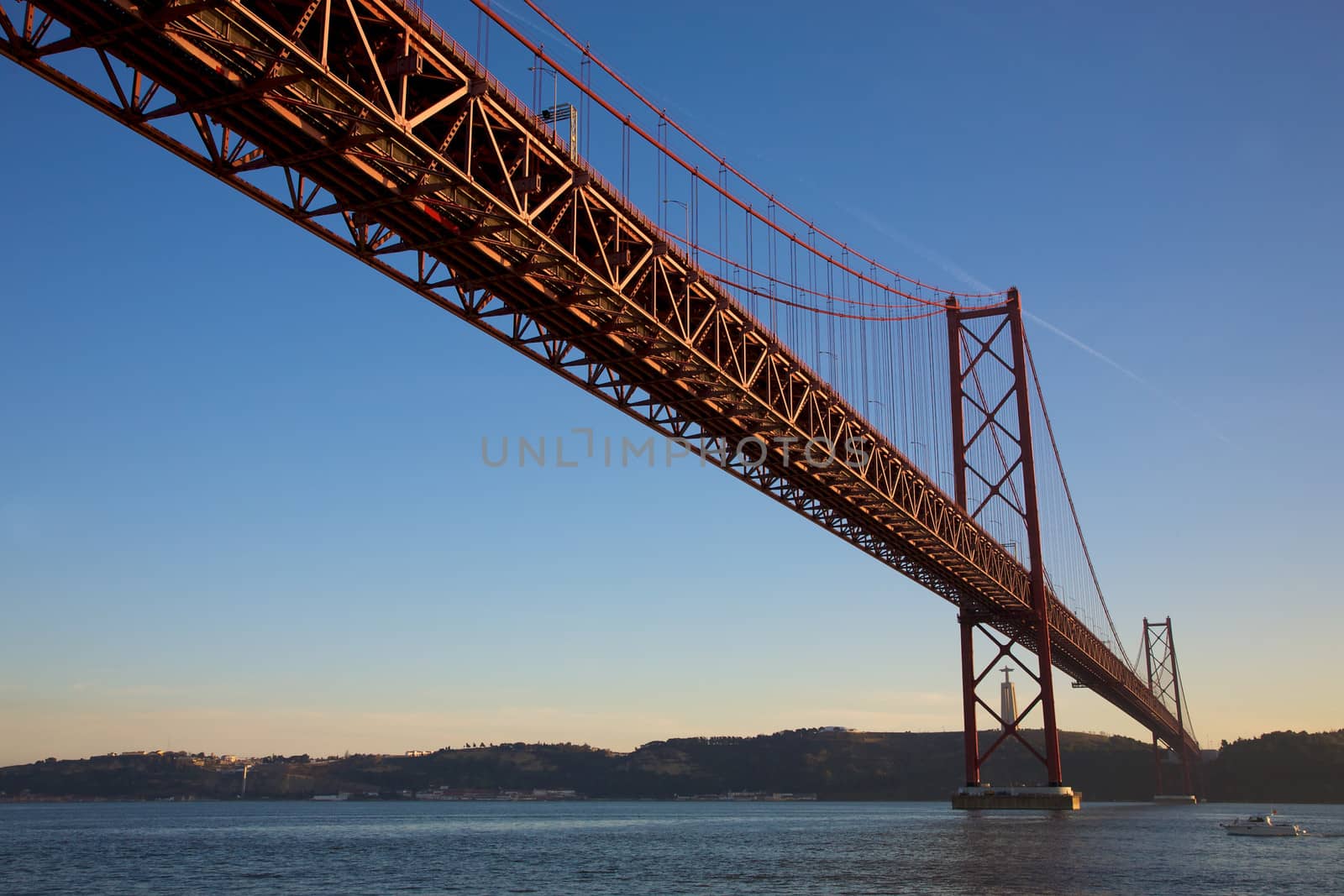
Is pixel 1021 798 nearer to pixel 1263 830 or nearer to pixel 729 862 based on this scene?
pixel 1263 830

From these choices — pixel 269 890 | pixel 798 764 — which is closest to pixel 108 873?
pixel 269 890

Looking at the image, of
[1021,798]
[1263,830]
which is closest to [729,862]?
[1021,798]

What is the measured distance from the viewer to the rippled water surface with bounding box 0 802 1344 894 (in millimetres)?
29906

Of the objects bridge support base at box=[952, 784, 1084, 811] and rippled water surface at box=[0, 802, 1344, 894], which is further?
bridge support base at box=[952, 784, 1084, 811]

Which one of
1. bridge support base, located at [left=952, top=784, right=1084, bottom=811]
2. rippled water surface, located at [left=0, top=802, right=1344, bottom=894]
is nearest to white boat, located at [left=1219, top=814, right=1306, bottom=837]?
rippled water surface, located at [left=0, top=802, right=1344, bottom=894]

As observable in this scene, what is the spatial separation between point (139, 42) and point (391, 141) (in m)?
3.68

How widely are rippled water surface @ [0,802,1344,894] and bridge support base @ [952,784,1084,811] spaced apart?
33.9 inches

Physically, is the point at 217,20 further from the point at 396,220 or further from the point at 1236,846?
the point at 1236,846

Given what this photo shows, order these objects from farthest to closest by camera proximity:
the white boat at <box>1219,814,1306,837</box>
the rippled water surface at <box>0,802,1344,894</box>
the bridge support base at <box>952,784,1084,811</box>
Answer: the white boat at <box>1219,814,1306,837</box> → the bridge support base at <box>952,784,1084,811</box> → the rippled water surface at <box>0,802,1344,894</box>

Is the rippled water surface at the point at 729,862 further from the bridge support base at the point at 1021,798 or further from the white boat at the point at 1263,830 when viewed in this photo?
the white boat at the point at 1263,830

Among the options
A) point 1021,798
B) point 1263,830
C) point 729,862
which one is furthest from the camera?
point 1263,830

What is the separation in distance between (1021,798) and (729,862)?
2149 centimetres

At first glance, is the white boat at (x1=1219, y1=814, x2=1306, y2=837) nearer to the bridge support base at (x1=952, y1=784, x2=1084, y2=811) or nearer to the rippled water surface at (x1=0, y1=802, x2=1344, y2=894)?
the rippled water surface at (x1=0, y1=802, x2=1344, y2=894)

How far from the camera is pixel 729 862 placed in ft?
124
